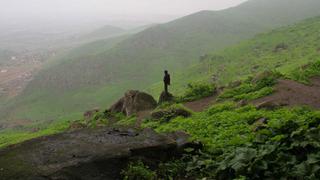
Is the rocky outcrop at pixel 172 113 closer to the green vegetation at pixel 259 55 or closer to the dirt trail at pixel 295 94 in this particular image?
the dirt trail at pixel 295 94

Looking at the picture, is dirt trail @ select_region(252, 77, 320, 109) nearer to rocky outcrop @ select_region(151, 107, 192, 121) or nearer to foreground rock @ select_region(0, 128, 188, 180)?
rocky outcrop @ select_region(151, 107, 192, 121)

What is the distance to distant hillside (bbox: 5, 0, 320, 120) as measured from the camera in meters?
99.1

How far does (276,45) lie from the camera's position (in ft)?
291

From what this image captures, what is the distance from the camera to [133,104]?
30.8 meters

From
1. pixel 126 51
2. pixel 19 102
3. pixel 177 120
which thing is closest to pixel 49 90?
pixel 19 102

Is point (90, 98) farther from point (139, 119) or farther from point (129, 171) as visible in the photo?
point (129, 171)

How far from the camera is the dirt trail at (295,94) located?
21.3 metres

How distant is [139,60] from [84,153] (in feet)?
359

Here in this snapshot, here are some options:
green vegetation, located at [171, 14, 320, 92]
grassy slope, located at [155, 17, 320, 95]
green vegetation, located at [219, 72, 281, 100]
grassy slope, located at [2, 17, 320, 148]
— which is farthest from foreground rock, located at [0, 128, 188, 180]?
grassy slope, located at [155, 17, 320, 95]

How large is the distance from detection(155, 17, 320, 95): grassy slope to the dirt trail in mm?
40232

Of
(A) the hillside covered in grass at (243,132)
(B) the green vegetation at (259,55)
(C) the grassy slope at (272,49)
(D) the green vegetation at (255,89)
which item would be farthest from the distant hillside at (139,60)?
(A) the hillside covered in grass at (243,132)

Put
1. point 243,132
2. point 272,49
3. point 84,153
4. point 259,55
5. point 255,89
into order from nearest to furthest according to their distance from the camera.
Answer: point 84,153 < point 243,132 < point 255,89 < point 259,55 < point 272,49

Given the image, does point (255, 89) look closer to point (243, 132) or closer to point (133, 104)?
point (133, 104)

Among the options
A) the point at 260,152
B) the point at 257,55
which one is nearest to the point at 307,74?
the point at 260,152
